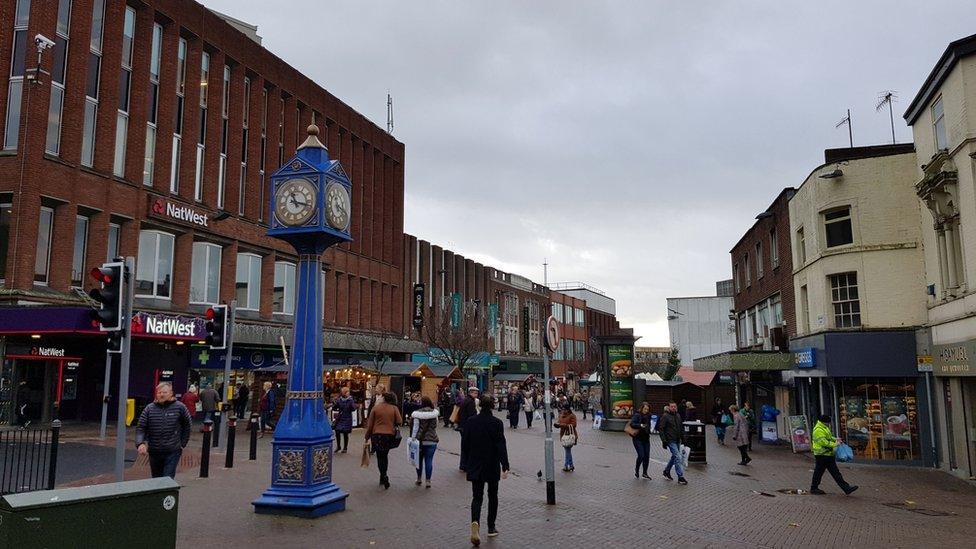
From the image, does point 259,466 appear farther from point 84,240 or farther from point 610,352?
point 610,352

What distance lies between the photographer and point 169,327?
82.9 feet

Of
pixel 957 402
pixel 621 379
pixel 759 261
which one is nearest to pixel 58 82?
pixel 621 379

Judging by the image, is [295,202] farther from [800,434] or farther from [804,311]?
[804,311]

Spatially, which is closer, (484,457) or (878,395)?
(484,457)

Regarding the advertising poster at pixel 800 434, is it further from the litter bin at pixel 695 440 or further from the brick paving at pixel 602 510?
the litter bin at pixel 695 440

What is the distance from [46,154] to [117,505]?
2190 centimetres

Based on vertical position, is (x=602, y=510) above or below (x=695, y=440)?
below

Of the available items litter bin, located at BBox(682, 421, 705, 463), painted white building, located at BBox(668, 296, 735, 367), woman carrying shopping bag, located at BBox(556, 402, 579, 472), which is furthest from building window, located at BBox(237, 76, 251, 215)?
painted white building, located at BBox(668, 296, 735, 367)

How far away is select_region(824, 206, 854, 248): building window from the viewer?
21.5 m

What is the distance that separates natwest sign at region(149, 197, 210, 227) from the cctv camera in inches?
252

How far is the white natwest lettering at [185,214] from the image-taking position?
27.6 m

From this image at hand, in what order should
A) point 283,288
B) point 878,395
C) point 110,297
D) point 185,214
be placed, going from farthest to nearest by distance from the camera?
1. point 283,288
2. point 185,214
3. point 878,395
4. point 110,297

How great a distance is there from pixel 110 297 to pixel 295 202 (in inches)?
125

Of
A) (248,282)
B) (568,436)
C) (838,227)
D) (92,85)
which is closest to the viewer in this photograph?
(568,436)
